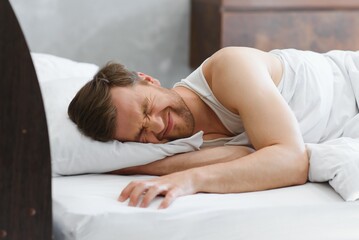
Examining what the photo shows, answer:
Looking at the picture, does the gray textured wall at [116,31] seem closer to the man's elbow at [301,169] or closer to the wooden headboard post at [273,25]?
the wooden headboard post at [273,25]

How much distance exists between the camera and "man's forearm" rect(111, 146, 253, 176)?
177 cm

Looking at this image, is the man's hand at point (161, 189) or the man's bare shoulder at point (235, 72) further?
the man's bare shoulder at point (235, 72)

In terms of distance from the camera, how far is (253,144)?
5.71ft

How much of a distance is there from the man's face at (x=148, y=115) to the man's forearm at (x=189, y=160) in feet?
0.20

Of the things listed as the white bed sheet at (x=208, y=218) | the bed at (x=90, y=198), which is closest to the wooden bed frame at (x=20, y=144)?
the bed at (x=90, y=198)

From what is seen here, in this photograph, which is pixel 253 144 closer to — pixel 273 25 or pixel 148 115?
pixel 148 115

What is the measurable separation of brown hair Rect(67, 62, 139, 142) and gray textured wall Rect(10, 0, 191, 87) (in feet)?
5.29

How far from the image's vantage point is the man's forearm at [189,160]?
1773mm

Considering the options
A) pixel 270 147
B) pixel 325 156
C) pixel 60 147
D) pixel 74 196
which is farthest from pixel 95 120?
pixel 325 156

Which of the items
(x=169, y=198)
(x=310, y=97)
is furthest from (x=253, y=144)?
(x=169, y=198)

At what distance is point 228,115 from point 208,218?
0.51m

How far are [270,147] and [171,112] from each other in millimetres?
292

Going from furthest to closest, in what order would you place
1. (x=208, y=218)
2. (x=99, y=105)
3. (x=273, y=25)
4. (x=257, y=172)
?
1. (x=273, y=25)
2. (x=99, y=105)
3. (x=257, y=172)
4. (x=208, y=218)

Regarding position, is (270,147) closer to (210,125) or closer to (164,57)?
(210,125)
